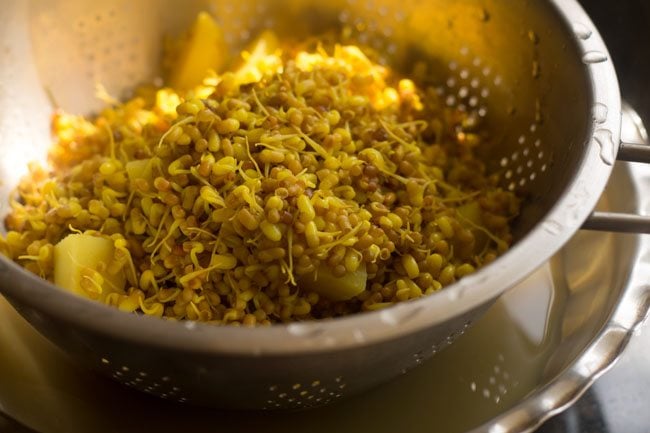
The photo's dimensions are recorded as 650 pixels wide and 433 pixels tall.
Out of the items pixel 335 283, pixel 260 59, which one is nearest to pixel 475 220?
pixel 335 283

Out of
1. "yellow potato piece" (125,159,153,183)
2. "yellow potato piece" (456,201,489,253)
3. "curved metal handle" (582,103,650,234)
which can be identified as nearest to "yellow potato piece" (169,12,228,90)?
"yellow potato piece" (125,159,153,183)

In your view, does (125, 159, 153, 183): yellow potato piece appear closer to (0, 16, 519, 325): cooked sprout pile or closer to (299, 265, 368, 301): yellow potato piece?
(0, 16, 519, 325): cooked sprout pile

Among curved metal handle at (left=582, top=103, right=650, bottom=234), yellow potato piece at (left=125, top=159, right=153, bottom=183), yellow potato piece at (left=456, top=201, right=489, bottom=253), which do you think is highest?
yellow potato piece at (left=125, top=159, right=153, bottom=183)

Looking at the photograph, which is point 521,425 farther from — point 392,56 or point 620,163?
point 392,56

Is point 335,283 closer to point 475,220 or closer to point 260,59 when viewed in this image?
point 475,220

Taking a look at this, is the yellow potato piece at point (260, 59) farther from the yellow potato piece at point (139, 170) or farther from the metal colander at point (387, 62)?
the yellow potato piece at point (139, 170)

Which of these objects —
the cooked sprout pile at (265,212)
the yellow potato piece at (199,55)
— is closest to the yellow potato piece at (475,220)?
the cooked sprout pile at (265,212)
